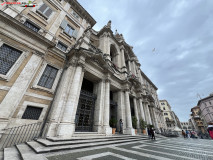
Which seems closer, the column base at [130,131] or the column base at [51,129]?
the column base at [51,129]

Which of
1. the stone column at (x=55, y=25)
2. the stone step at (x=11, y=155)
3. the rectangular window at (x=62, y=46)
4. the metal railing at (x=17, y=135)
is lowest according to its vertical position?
the stone step at (x=11, y=155)

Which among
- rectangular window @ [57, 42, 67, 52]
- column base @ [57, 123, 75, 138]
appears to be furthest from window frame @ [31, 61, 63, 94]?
column base @ [57, 123, 75, 138]

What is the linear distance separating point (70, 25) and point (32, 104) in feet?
37.3

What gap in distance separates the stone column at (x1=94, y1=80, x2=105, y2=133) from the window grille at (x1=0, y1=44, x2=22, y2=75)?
7621 millimetres

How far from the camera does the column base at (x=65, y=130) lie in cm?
550

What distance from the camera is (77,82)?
734 centimetres

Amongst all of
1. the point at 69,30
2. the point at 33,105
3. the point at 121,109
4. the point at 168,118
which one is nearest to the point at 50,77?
the point at 33,105

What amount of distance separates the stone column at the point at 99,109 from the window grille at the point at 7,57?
7.62 metres

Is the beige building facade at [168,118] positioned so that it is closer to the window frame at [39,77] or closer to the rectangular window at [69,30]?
the window frame at [39,77]

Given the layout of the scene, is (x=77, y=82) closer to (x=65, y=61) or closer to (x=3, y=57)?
(x=65, y=61)

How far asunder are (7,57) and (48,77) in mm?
2841

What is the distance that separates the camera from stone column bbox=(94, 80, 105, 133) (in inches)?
331

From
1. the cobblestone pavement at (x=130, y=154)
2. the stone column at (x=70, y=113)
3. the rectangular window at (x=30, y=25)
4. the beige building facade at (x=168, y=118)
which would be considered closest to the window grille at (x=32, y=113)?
the stone column at (x=70, y=113)

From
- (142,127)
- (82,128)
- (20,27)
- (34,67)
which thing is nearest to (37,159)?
(82,128)
